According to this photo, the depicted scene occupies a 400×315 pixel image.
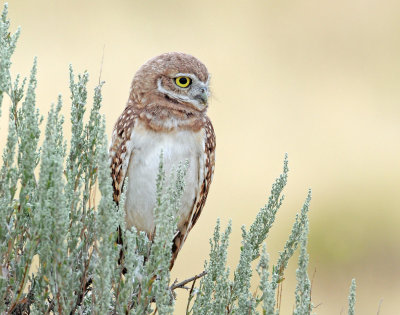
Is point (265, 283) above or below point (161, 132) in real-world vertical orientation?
below

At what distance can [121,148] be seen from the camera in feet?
12.2

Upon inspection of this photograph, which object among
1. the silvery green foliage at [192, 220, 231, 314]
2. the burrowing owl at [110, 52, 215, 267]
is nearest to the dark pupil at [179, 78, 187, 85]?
the burrowing owl at [110, 52, 215, 267]

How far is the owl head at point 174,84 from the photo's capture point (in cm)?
374

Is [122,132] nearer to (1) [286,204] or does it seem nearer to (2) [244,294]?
(2) [244,294]

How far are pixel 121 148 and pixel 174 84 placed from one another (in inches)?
14.8

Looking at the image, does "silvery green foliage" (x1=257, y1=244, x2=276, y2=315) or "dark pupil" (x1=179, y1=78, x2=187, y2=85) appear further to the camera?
"dark pupil" (x1=179, y1=78, x2=187, y2=85)

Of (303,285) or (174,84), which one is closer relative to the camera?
(303,285)

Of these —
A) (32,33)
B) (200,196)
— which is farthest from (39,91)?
(200,196)

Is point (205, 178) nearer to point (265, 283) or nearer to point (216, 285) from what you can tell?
point (216, 285)

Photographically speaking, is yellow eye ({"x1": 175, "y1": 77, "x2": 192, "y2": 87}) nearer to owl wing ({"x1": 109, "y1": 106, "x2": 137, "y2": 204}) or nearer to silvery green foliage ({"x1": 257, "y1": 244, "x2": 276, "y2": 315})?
owl wing ({"x1": 109, "y1": 106, "x2": 137, "y2": 204})

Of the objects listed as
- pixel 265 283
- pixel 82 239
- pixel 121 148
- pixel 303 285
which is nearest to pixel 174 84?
pixel 121 148

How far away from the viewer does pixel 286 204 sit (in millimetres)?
9719

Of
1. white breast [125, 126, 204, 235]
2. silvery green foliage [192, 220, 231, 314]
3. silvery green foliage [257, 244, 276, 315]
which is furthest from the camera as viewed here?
white breast [125, 126, 204, 235]

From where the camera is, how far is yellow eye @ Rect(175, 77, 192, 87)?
3.76 metres
